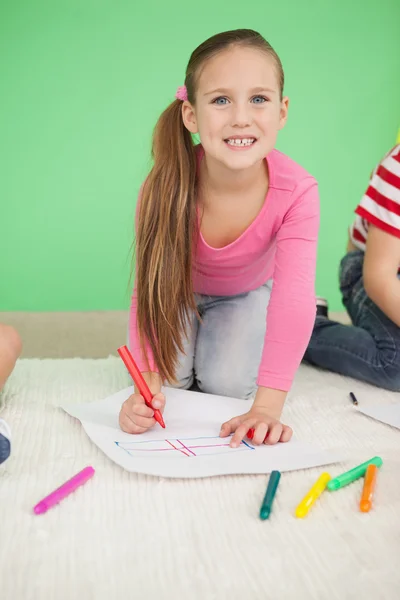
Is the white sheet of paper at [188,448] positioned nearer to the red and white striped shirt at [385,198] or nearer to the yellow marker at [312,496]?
the yellow marker at [312,496]

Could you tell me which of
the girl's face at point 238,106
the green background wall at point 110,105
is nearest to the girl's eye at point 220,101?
the girl's face at point 238,106

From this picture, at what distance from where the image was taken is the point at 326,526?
2.22 ft

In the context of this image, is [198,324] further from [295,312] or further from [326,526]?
[326,526]

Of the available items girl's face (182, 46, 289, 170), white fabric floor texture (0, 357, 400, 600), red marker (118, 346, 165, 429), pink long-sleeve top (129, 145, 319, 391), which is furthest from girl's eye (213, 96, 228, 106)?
white fabric floor texture (0, 357, 400, 600)

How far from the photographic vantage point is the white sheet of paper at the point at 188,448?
0.77 meters

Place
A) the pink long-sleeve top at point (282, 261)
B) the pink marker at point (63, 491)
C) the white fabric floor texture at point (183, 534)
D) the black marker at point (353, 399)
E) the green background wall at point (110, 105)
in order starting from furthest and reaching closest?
1. the green background wall at point (110, 105)
2. the black marker at point (353, 399)
3. the pink long-sleeve top at point (282, 261)
4. the pink marker at point (63, 491)
5. the white fabric floor texture at point (183, 534)

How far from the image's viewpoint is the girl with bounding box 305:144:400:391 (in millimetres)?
1141

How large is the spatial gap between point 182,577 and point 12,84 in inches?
67.7

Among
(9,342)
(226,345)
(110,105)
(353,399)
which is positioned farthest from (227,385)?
(110,105)

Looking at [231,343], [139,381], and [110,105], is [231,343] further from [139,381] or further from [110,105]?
[110,105]

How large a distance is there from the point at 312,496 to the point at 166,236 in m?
0.42

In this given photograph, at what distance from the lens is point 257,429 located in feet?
2.70

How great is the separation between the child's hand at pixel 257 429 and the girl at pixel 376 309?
369 mm

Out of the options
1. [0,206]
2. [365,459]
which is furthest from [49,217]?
[365,459]
